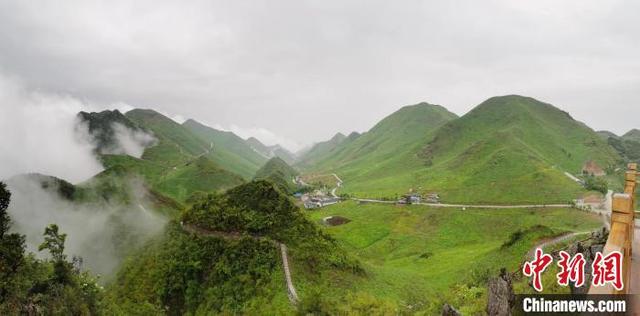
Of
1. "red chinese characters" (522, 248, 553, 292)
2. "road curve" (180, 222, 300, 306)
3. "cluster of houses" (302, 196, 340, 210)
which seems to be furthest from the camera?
"cluster of houses" (302, 196, 340, 210)

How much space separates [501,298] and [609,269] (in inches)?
297

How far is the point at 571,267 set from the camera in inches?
540

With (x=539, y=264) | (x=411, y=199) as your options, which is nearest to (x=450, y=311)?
(x=539, y=264)

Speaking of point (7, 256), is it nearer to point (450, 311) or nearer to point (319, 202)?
point (450, 311)

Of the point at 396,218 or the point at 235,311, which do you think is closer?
the point at 235,311

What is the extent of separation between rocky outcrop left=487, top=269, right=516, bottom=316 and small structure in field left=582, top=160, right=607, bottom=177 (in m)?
173

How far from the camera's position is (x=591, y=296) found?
33.9 feet

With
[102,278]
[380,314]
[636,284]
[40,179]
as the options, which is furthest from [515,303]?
[40,179]

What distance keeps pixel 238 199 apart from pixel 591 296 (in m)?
57.1

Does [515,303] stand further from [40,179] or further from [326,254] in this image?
[40,179]

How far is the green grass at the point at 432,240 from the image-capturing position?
198ft

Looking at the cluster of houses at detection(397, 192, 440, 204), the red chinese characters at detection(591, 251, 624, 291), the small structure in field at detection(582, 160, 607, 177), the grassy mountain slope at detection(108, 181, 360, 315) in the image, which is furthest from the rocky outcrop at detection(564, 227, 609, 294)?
the small structure in field at detection(582, 160, 607, 177)

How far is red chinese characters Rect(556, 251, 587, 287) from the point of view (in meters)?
13.7

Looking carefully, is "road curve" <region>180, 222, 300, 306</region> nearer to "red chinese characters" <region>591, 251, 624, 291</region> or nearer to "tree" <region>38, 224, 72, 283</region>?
"tree" <region>38, 224, 72, 283</region>
